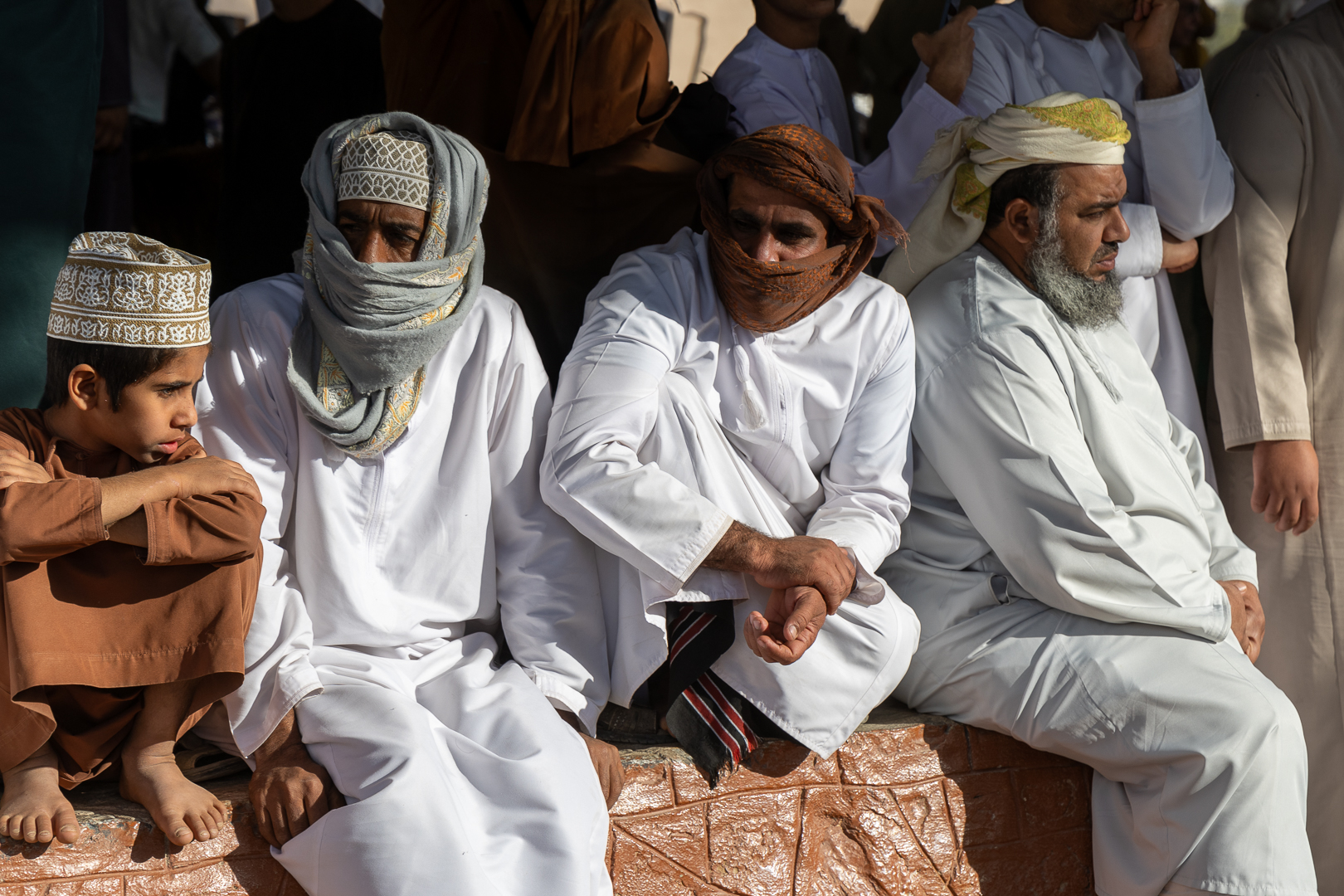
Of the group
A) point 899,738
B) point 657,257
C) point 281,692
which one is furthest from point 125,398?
point 899,738

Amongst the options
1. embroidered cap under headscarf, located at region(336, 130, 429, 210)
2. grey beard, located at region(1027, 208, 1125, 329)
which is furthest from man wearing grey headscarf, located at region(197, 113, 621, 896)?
grey beard, located at region(1027, 208, 1125, 329)

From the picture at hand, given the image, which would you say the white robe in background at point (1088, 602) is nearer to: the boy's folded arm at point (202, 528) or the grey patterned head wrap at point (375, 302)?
the grey patterned head wrap at point (375, 302)

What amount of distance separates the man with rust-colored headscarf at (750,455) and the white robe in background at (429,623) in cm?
13

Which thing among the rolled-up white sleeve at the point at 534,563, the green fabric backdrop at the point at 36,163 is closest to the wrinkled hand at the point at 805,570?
the rolled-up white sleeve at the point at 534,563

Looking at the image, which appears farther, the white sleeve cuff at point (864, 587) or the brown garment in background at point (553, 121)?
the brown garment in background at point (553, 121)

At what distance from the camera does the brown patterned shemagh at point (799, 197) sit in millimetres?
2850

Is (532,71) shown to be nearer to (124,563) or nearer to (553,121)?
(553,121)

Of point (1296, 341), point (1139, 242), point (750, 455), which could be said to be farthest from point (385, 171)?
point (1296, 341)

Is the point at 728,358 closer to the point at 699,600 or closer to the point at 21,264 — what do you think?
the point at 699,600

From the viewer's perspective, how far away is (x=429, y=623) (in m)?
2.62

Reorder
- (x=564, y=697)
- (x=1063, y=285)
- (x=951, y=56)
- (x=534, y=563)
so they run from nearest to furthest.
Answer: (x=564, y=697) → (x=534, y=563) → (x=1063, y=285) → (x=951, y=56)

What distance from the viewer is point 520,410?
2703 millimetres

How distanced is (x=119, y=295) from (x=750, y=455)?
146 cm

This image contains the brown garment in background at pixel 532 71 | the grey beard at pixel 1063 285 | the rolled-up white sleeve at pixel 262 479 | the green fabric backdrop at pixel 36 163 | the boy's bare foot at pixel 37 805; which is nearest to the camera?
the boy's bare foot at pixel 37 805
